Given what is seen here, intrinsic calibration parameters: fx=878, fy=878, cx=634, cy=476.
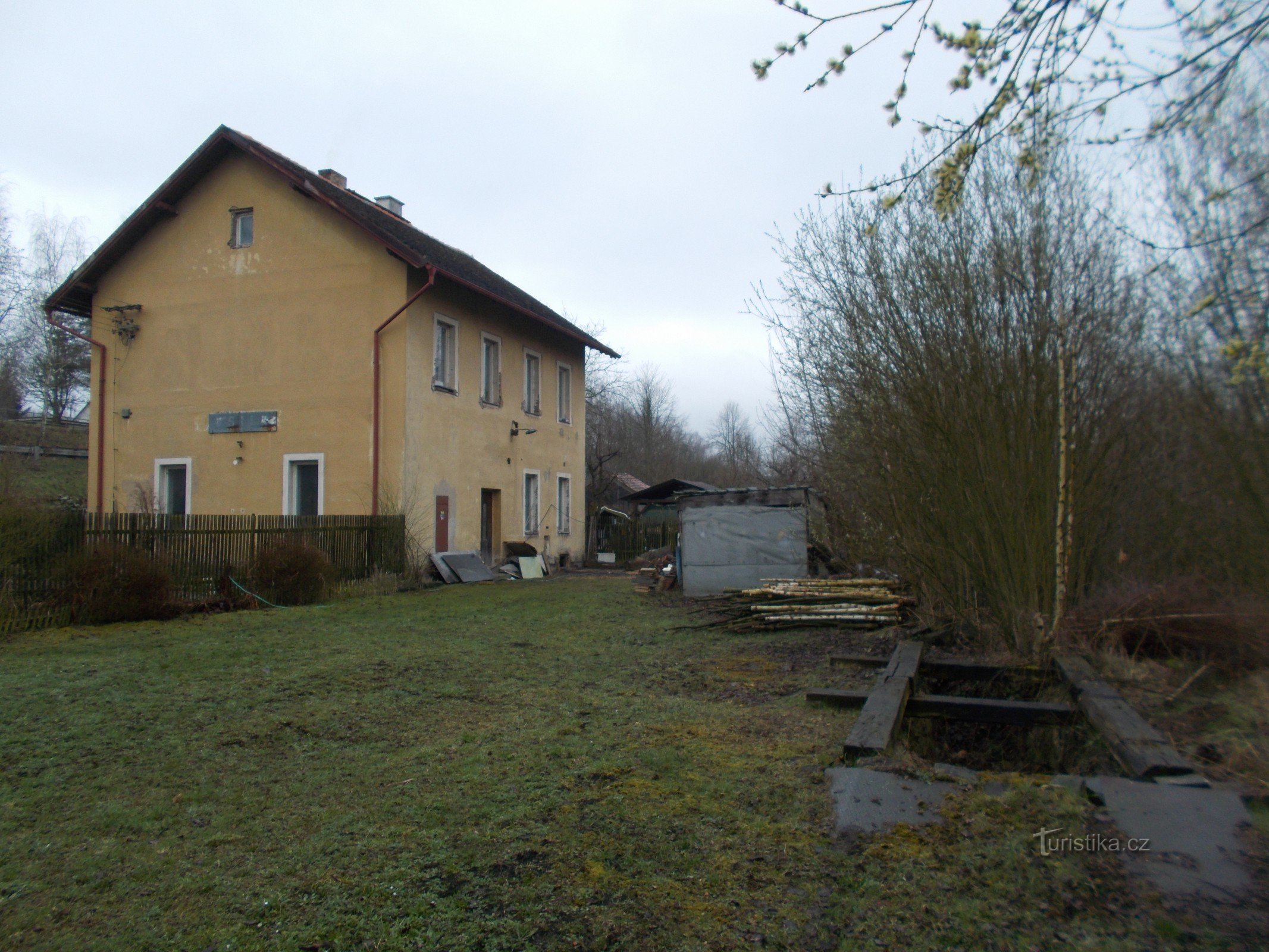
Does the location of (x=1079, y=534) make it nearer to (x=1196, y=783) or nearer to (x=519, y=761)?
(x=1196, y=783)

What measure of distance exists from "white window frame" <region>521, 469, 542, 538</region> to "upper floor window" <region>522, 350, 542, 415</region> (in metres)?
1.60

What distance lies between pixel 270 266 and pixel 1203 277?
17.7 m

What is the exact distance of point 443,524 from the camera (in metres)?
18.5

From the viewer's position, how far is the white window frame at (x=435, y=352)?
59.4 ft

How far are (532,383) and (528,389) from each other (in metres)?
0.33

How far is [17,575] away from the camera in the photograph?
32.7 ft

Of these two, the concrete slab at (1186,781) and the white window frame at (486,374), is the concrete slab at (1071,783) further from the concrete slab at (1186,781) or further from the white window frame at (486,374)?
the white window frame at (486,374)

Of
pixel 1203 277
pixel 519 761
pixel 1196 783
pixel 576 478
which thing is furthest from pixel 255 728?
pixel 576 478

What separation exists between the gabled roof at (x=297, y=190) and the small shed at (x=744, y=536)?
727 cm

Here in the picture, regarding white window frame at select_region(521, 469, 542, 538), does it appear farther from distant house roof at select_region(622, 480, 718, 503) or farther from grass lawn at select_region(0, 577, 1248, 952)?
grass lawn at select_region(0, 577, 1248, 952)

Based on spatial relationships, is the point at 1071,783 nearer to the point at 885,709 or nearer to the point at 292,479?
the point at 885,709

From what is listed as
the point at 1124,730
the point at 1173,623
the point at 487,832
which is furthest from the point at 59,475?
the point at 1124,730

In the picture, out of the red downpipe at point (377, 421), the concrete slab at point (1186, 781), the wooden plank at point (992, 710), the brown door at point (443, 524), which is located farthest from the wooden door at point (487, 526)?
the concrete slab at point (1186, 781)

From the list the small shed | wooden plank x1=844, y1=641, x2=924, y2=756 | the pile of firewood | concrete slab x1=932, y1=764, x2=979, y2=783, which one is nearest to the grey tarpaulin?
the small shed
